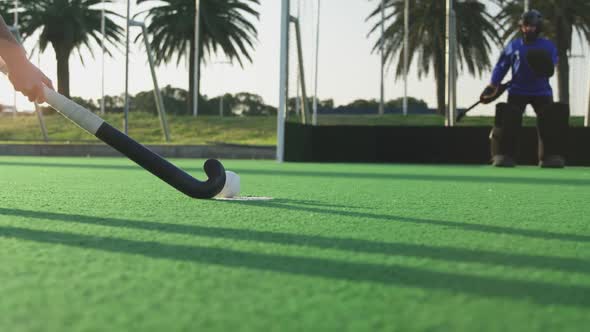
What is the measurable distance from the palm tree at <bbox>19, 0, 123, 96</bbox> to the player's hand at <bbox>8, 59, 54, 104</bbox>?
2478 cm

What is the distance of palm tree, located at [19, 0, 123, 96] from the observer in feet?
85.6

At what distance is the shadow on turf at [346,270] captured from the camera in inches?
49.3

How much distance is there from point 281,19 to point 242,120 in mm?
14183

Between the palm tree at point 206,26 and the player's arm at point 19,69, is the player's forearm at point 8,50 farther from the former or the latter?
the palm tree at point 206,26

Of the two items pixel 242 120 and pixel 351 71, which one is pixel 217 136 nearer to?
pixel 242 120

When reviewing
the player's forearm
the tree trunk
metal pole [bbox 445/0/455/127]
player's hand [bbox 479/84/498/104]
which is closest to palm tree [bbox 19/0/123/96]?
the tree trunk

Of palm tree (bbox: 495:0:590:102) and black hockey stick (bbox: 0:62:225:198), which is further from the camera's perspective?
palm tree (bbox: 495:0:590:102)

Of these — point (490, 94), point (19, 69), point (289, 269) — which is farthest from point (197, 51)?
→ point (289, 269)

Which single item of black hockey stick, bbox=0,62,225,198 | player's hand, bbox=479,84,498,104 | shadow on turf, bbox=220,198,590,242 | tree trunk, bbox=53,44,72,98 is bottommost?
shadow on turf, bbox=220,198,590,242

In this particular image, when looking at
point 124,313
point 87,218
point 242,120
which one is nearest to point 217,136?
point 242,120

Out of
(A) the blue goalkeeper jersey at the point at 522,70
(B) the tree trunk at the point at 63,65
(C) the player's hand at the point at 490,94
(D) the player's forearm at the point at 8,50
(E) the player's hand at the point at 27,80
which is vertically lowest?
(E) the player's hand at the point at 27,80

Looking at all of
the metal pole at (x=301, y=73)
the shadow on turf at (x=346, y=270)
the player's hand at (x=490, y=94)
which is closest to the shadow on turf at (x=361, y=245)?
the shadow on turf at (x=346, y=270)

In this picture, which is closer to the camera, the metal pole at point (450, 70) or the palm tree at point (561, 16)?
the metal pole at point (450, 70)

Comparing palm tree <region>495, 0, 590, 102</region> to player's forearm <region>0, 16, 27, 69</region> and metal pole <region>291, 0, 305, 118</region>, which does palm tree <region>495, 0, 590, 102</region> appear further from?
player's forearm <region>0, 16, 27, 69</region>
